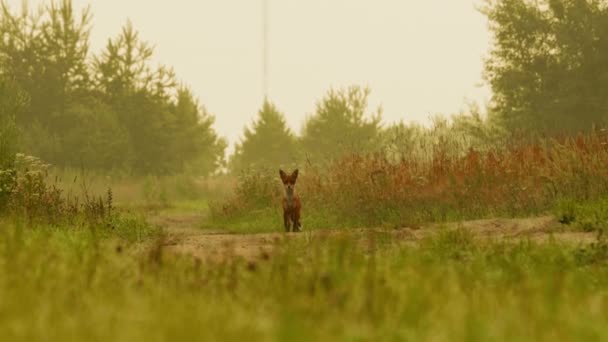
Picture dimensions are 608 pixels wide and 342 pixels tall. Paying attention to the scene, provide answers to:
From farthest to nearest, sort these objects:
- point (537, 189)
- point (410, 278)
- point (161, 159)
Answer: point (161, 159) → point (537, 189) → point (410, 278)

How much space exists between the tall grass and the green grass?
5.25m

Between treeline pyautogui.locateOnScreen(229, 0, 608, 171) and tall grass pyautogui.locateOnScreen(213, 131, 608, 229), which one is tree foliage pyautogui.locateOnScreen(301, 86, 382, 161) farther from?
tall grass pyautogui.locateOnScreen(213, 131, 608, 229)

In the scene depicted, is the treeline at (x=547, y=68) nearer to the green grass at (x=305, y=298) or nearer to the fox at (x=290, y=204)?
the fox at (x=290, y=204)

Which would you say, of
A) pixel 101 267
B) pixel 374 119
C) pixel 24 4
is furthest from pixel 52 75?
pixel 101 267

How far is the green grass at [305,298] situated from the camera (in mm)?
3828

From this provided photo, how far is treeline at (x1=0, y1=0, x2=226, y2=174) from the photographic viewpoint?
34.2m

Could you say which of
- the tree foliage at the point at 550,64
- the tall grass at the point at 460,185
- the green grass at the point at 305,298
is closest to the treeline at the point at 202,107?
the tree foliage at the point at 550,64

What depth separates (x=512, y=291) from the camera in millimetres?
5527

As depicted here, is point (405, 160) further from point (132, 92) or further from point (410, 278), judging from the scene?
point (132, 92)

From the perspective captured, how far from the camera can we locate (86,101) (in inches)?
1407

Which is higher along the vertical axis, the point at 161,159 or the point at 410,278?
the point at 161,159

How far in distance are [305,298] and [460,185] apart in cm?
926

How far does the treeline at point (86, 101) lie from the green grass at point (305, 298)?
91.3ft

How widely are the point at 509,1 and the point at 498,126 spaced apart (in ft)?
15.3
